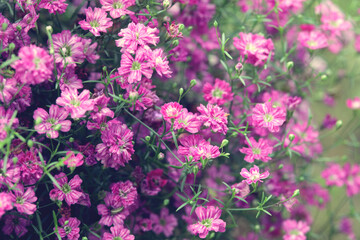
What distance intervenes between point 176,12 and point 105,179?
1.96 feet

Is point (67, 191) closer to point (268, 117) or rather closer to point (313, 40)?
point (268, 117)

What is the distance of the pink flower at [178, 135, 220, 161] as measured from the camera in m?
0.90

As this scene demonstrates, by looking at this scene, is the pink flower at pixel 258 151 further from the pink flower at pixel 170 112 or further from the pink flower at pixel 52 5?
the pink flower at pixel 52 5

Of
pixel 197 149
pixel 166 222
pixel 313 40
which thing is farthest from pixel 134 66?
pixel 313 40

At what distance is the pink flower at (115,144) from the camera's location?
2.93 ft

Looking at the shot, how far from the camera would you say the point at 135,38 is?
0.91 meters

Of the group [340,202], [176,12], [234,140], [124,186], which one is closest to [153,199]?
[124,186]

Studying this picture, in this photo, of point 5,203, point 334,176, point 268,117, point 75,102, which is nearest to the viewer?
point 5,203

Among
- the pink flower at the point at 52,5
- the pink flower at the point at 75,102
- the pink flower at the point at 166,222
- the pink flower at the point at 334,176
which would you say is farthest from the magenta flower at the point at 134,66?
the pink flower at the point at 334,176

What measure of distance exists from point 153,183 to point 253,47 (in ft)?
1.57

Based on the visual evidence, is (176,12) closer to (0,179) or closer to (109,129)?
(109,129)

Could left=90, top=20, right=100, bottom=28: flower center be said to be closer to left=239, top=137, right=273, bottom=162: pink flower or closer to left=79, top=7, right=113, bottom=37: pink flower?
left=79, top=7, right=113, bottom=37: pink flower

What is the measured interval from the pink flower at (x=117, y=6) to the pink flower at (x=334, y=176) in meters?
0.95

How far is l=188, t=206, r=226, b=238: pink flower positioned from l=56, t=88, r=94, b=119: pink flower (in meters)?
0.37
